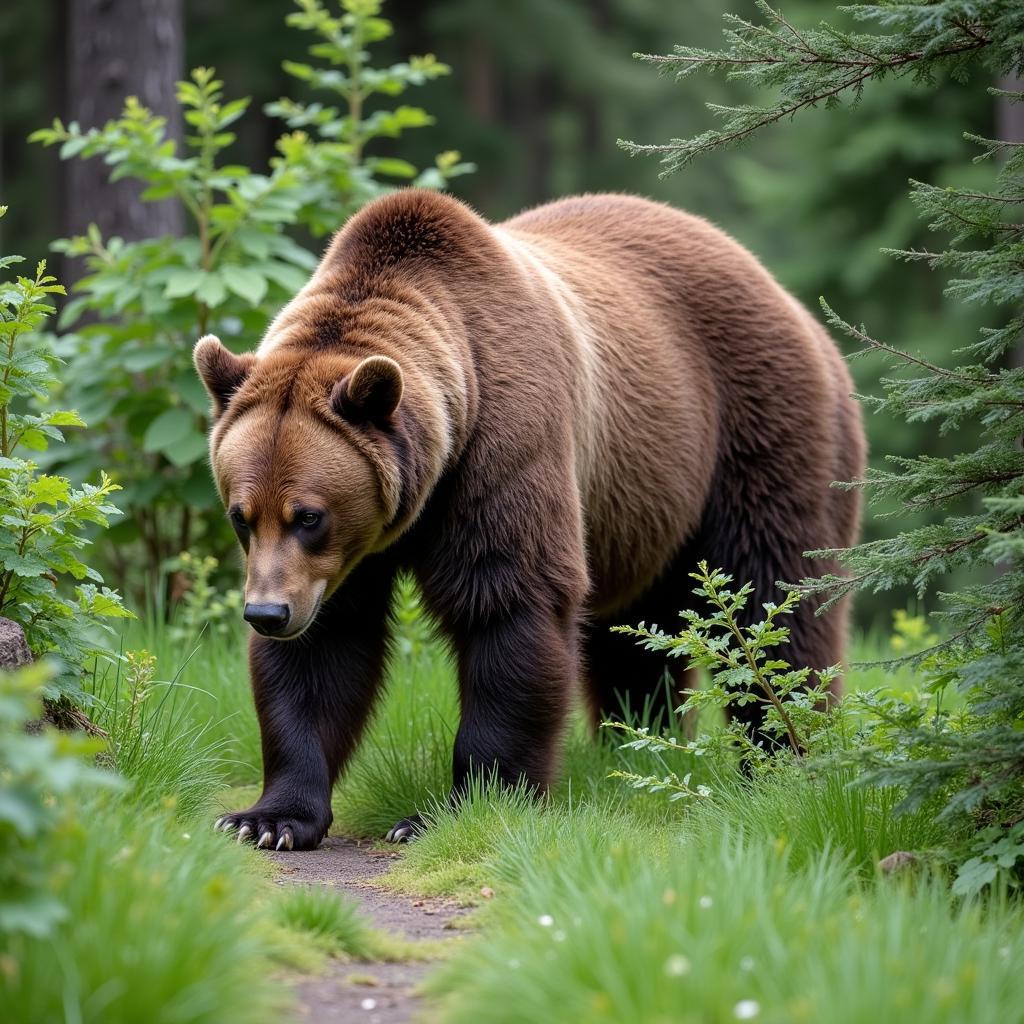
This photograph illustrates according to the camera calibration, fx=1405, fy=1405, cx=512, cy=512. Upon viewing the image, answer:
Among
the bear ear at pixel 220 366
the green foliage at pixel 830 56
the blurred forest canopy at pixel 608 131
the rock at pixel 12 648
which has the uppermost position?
the green foliage at pixel 830 56

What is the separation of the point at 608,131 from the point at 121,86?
1887 centimetres

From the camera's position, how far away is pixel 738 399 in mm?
6793

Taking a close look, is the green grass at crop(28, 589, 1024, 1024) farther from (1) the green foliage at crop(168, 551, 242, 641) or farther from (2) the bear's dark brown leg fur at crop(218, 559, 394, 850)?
(1) the green foliage at crop(168, 551, 242, 641)

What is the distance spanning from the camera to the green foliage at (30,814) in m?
2.54

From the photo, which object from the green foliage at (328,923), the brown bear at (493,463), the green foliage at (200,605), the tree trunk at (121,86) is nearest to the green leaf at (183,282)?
the green foliage at (200,605)

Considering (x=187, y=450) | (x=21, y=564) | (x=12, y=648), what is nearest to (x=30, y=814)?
(x=12, y=648)

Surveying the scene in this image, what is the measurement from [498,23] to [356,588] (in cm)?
1713

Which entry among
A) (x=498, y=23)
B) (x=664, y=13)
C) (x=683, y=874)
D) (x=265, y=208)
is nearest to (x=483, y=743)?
(x=683, y=874)

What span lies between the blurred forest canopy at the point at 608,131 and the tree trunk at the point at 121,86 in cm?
14

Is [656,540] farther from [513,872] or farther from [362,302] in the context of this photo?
[513,872]

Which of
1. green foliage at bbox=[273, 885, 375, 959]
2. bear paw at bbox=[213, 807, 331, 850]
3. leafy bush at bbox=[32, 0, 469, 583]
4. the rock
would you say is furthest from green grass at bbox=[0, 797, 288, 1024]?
leafy bush at bbox=[32, 0, 469, 583]

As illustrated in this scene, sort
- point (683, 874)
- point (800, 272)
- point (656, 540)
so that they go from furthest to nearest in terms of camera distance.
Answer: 1. point (800, 272)
2. point (656, 540)
3. point (683, 874)

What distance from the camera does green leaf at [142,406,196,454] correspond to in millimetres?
7461

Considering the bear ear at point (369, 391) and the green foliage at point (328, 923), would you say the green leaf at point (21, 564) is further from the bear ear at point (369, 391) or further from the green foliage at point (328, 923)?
the green foliage at point (328, 923)
